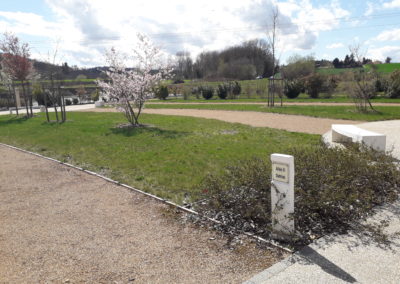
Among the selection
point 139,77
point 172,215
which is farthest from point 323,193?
point 139,77

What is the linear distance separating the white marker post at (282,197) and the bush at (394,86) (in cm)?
2074

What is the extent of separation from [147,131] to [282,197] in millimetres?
8499

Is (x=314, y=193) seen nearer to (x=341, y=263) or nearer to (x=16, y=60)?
(x=341, y=263)

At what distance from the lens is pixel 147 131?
11.4 meters

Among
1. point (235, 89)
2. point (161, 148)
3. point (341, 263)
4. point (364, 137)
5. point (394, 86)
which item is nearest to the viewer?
point (341, 263)

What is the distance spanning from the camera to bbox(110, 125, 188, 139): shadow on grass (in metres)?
10.5

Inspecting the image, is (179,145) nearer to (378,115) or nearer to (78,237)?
(78,237)

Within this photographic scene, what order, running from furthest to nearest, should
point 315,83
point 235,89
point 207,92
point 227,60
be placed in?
point 227,60, point 207,92, point 235,89, point 315,83

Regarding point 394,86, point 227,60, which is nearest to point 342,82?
point 394,86

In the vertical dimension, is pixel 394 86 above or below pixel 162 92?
below

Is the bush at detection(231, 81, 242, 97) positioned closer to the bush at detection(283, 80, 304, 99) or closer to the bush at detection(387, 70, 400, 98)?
the bush at detection(283, 80, 304, 99)

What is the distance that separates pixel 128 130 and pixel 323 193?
30.2 feet

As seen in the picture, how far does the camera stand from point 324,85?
24125 mm

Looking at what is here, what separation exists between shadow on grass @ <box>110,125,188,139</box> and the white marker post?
6.81 m
